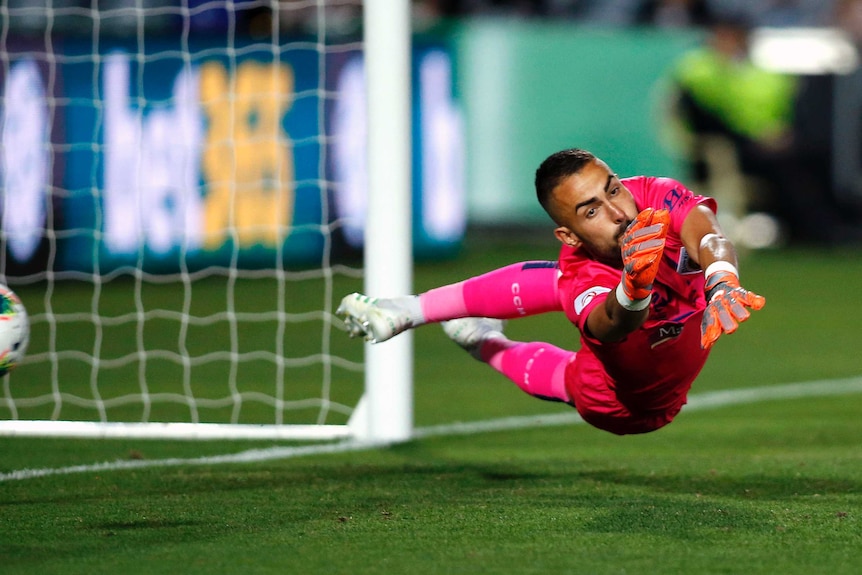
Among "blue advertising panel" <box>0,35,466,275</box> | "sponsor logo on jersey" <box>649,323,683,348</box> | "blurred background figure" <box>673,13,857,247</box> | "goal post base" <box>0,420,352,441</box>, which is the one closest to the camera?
"sponsor logo on jersey" <box>649,323,683,348</box>

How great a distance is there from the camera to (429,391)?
24.4ft

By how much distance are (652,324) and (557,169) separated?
0.63 m

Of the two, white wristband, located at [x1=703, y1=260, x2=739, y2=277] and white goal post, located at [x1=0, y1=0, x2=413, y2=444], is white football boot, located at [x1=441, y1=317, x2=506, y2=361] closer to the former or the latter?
white goal post, located at [x1=0, y1=0, x2=413, y2=444]

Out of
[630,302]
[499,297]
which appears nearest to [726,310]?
[630,302]

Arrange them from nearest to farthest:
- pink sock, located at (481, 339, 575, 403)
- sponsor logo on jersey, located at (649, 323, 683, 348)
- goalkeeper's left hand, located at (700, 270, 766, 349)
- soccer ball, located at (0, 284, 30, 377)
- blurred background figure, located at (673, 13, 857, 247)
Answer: goalkeeper's left hand, located at (700, 270, 766, 349)
sponsor logo on jersey, located at (649, 323, 683, 348)
soccer ball, located at (0, 284, 30, 377)
pink sock, located at (481, 339, 575, 403)
blurred background figure, located at (673, 13, 857, 247)

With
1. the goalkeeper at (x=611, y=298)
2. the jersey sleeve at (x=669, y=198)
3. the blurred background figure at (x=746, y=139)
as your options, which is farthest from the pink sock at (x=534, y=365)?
the blurred background figure at (x=746, y=139)

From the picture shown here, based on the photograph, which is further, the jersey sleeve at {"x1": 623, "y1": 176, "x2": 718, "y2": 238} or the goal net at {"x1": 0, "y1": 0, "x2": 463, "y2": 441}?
the goal net at {"x1": 0, "y1": 0, "x2": 463, "y2": 441}

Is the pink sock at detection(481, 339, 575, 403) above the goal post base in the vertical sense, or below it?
above

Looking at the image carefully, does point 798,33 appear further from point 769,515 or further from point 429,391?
point 769,515

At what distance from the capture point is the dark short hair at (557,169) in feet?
14.1

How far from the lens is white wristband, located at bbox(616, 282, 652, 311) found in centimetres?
397

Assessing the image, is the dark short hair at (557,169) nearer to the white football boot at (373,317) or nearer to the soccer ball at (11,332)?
the white football boot at (373,317)

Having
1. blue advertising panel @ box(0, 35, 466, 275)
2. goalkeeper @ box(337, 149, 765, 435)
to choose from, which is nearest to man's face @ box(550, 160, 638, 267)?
goalkeeper @ box(337, 149, 765, 435)

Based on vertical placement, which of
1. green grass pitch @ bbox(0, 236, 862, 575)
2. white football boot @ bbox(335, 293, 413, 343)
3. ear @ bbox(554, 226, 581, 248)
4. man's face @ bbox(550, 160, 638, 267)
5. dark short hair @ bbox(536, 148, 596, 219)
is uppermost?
dark short hair @ bbox(536, 148, 596, 219)
